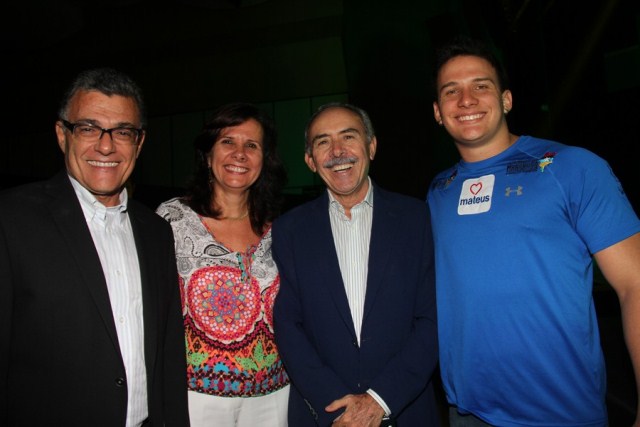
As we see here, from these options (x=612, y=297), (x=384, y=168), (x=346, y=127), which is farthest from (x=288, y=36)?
(x=346, y=127)

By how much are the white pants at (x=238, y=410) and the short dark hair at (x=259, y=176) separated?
81 centimetres

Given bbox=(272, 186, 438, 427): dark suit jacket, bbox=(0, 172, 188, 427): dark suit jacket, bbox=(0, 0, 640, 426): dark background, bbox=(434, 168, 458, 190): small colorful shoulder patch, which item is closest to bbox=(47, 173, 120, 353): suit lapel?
bbox=(0, 172, 188, 427): dark suit jacket

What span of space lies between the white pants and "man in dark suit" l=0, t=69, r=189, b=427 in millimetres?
127

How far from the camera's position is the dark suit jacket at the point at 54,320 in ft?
4.28

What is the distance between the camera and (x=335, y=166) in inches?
78.6

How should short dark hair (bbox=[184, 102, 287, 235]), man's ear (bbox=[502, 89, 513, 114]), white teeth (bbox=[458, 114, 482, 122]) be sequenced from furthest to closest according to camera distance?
1. short dark hair (bbox=[184, 102, 287, 235])
2. man's ear (bbox=[502, 89, 513, 114])
3. white teeth (bbox=[458, 114, 482, 122])

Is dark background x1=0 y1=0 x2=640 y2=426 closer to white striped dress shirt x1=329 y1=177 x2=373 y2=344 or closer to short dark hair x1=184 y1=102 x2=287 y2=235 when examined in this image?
short dark hair x1=184 y1=102 x2=287 y2=235

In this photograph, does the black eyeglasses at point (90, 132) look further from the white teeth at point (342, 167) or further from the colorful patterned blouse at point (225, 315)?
Result: the white teeth at point (342, 167)

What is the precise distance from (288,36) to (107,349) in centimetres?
1204

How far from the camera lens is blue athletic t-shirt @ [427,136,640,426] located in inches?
58.9

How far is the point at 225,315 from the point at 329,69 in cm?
1132

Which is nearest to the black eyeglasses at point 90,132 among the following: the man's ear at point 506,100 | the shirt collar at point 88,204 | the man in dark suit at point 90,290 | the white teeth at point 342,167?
the man in dark suit at point 90,290

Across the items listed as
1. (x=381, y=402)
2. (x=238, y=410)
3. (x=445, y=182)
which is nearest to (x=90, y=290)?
(x=238, y=410)

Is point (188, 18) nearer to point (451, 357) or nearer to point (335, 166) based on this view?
point (335, 166)
